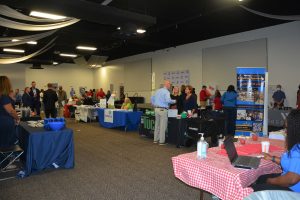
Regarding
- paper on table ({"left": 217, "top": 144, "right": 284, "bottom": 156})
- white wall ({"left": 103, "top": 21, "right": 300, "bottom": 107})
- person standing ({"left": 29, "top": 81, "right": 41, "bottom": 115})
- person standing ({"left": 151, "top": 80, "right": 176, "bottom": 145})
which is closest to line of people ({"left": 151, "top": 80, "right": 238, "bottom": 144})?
person standing ({"left": 151, "top": 80, "right": 176, "bottom": 145})

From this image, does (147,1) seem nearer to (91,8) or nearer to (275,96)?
(91,8)

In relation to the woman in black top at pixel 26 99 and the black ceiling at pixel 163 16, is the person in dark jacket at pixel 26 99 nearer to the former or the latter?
the woman in black top at pixel 26 99

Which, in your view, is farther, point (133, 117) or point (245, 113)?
point (133, 117)

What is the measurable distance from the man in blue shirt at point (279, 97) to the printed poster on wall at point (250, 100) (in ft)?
8.41

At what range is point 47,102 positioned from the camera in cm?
787

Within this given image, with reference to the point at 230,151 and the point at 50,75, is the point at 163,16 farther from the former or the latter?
the point at 50,75

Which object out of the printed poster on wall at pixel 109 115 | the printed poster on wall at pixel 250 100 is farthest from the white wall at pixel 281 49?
the printed poster on wall at pixel 109 115

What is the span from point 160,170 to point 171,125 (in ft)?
6.32

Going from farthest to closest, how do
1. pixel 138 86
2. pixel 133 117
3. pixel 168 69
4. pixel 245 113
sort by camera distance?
pixel 138 86 → pixel 168 69 → pixel 133 117 → pixel 245 113

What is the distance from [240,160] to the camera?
6.55 feet

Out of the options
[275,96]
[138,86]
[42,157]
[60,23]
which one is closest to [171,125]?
[42,157]

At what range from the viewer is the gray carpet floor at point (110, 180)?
3014mm

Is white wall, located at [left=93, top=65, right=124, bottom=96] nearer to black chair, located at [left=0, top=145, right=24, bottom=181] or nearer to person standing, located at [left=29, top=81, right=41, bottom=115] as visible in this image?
person standing, located at [left=29, top=81, right=41, bottom=115]

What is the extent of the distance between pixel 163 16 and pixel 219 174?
602 cm
